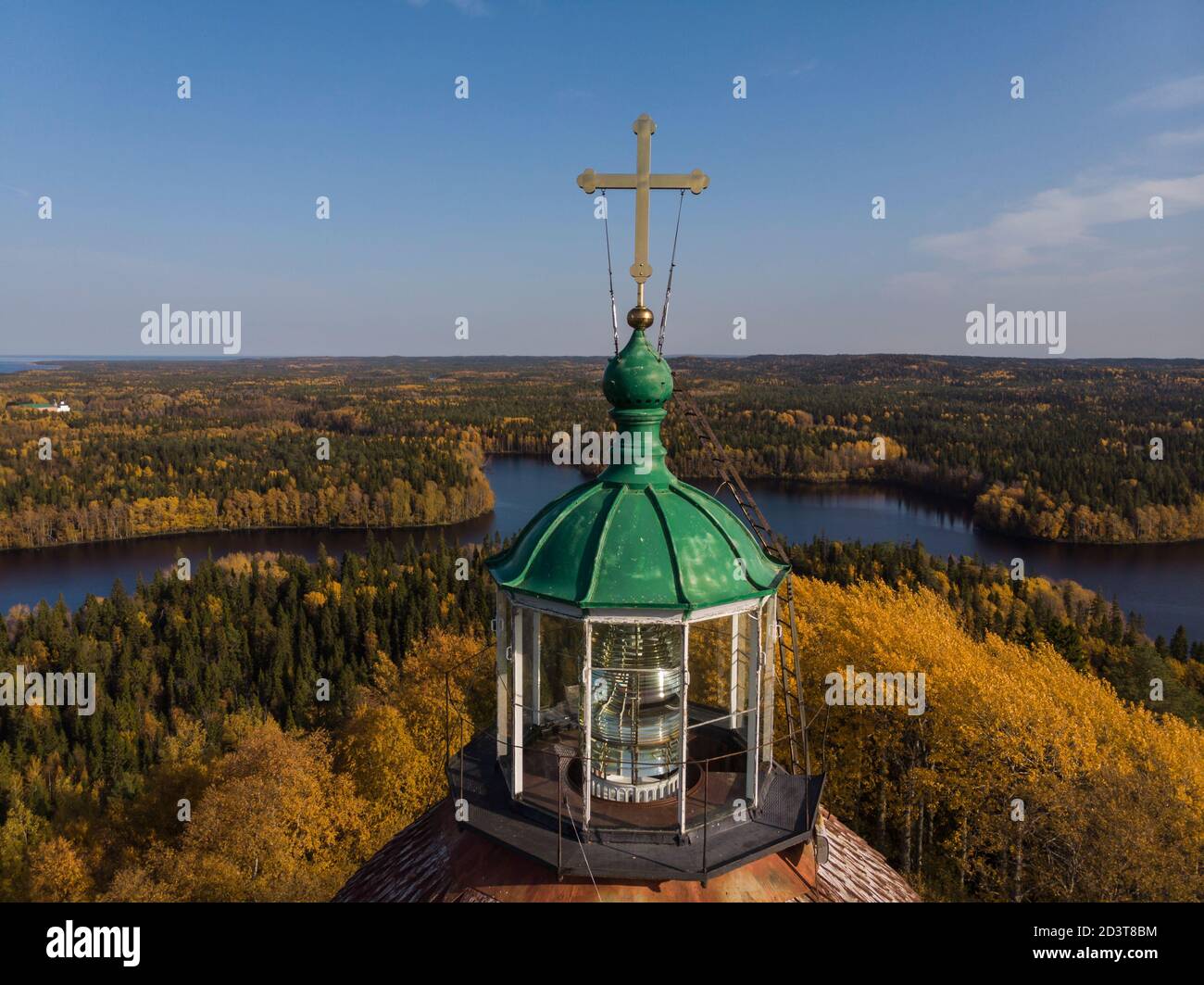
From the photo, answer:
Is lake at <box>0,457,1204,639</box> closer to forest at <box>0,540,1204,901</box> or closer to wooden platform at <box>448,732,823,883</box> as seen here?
forest at <box>0,540,1204,901</box>

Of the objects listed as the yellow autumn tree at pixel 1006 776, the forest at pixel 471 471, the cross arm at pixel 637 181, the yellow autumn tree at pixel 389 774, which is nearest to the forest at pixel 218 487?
the forest at pixel 471 471

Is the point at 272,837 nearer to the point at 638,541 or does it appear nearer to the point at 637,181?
the point at 638,541

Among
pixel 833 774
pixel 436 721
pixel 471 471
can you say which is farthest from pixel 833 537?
pixel 436 721

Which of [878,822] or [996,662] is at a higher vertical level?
[996,662]

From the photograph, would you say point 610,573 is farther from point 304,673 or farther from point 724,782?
point 304,673

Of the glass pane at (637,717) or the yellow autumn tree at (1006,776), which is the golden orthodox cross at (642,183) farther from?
the yellow autumn tree at (1006,776)

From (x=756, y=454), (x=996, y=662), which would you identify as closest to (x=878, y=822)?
(x=996, y=662)

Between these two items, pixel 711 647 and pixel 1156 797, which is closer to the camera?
pixel 711 647
